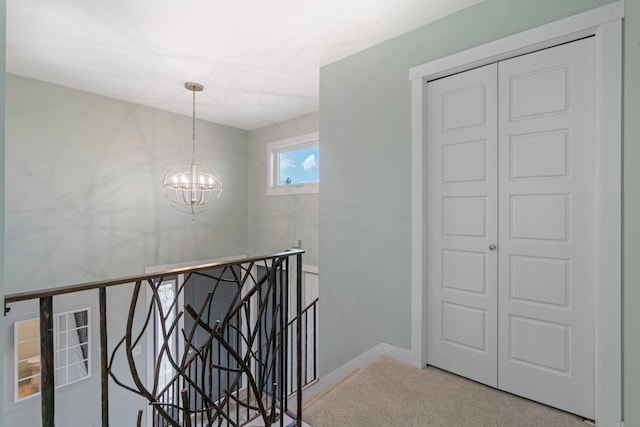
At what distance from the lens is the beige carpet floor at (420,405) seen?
1.78 meters

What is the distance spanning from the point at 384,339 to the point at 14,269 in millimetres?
3517

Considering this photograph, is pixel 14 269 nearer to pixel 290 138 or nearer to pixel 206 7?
pixel 206 7

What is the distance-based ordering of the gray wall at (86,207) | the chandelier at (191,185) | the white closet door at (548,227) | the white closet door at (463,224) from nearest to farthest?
1. the white closet door at (548,227)
2. the white closet door at (463,224)
3. the gray wall at (86,207)
4. the chandelier at (191,185)

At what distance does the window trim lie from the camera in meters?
4.40

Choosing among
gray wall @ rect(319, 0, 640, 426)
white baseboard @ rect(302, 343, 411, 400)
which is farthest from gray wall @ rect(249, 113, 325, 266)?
white baseboard @ rect(302, 343, 411, 400)

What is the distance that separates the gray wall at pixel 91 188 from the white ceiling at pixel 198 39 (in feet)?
1.14

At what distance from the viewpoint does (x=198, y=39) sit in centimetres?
252

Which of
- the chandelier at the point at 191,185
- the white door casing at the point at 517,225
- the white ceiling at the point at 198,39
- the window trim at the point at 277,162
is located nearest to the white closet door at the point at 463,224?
the white door casing at the point at 517,225

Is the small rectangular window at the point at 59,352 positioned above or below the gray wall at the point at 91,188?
below

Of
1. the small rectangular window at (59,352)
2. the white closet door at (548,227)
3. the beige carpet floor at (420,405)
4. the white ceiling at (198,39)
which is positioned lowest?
the small rectangular window at (59,352)

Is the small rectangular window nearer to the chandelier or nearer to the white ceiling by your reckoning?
the chandelier

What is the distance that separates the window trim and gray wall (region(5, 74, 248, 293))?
2.54 feet

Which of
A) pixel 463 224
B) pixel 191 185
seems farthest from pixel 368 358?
pixel 191 185

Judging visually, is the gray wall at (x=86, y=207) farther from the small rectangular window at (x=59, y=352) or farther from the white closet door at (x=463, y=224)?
the white closet door at (x=463, y=224)
